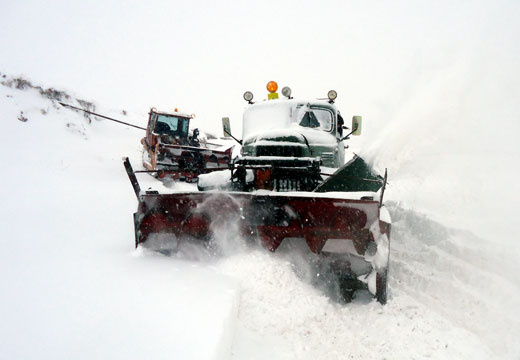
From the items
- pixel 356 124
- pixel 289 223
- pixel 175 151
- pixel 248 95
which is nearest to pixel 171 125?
pixel 175 151

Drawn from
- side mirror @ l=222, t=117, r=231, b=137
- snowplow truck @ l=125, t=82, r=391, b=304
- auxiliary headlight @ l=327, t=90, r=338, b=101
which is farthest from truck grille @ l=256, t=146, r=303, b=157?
auxiliary headlight @ l=327, t=90, r=338, b=101

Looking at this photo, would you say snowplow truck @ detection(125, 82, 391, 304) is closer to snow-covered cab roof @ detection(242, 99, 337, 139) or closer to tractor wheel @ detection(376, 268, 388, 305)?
tractor wheel @ detection(376, 268, 388, 305)

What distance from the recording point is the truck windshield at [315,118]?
5730mm

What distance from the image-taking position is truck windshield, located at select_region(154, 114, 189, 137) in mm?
12656

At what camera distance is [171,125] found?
12953 mm

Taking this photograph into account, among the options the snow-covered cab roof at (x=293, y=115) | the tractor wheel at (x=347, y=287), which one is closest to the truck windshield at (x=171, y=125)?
the snow-covered cab roof at (x=293, y=115)

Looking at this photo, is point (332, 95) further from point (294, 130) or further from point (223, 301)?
point (223, 301)

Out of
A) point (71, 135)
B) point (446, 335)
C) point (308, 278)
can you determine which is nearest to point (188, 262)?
point (308, 278)

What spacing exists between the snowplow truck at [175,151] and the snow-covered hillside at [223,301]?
5193 millimetres

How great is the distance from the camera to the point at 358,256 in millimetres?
3020

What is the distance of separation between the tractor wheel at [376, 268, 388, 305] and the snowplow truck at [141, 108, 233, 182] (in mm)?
6050

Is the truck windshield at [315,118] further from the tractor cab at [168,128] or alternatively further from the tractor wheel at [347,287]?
the tractor cab at [168,128]

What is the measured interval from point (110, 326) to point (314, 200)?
2.08 meters

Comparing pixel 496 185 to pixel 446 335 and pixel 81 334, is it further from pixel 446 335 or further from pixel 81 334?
pixel 81 334
